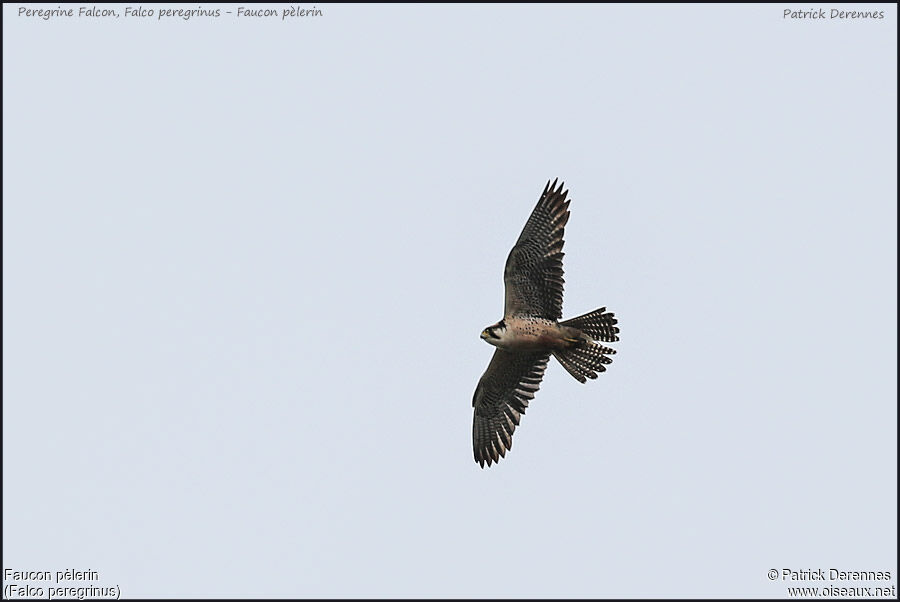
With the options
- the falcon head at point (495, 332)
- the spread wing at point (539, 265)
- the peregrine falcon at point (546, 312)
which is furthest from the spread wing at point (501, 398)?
the spread wing at point (539, 265)

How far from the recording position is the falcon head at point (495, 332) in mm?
16875

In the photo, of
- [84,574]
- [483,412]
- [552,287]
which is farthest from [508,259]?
[84,574]

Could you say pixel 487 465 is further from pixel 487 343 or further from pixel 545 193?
pixel 545 193

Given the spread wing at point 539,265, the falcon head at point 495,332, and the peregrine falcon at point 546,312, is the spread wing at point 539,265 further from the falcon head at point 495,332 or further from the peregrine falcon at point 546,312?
the falcon head at point 495,332

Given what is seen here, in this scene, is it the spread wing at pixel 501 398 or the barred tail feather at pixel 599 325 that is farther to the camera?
the spread wing at pixel 501 398

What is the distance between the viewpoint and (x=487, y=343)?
56.0 feet

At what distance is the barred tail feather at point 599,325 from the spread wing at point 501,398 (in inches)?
44.0

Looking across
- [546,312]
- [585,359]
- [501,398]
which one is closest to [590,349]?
[585,359]

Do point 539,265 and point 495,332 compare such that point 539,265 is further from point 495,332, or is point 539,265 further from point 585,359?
point 585,359

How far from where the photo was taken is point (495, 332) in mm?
16875

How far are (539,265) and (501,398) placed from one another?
228cm

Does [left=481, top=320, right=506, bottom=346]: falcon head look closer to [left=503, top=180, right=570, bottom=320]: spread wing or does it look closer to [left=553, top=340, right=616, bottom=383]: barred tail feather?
[left=503, top=180, right=570, bottom=320]: spread wing

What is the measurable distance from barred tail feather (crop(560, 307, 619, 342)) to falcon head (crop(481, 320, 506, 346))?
0.95 metres

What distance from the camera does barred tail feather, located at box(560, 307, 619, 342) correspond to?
1641 cm
